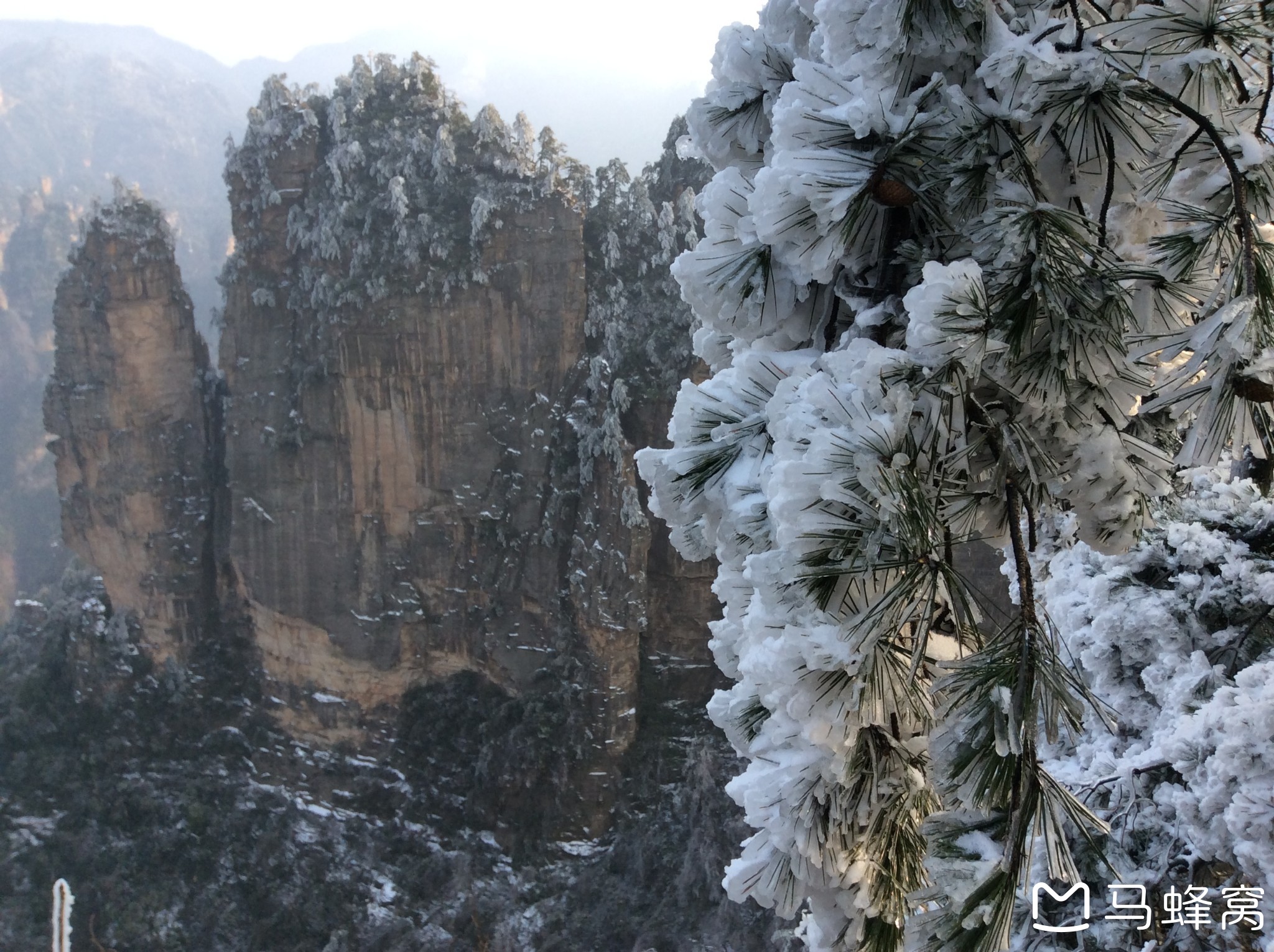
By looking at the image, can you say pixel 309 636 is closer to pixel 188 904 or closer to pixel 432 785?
pixel 432 785

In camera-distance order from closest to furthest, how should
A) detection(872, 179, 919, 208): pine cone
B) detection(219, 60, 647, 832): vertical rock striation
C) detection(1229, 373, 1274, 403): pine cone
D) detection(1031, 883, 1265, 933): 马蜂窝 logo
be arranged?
detection(1229, 373, 1274, 403): pine cone
detection(872, 179, 919, 208): pine cone
detection(1031, 883, 1265, 933): 马蜂窝 logo
detection(219, 60, 647, 832): vertical rock striation

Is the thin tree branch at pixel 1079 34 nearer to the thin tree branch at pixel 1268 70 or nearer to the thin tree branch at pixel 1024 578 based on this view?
the thin tree branch at pixel 1268 70

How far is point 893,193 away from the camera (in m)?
0.86

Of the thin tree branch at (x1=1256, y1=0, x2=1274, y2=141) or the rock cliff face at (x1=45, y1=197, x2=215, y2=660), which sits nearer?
the thin tree branch at (x1=1256, y1=0, x2=1274, y2=141)

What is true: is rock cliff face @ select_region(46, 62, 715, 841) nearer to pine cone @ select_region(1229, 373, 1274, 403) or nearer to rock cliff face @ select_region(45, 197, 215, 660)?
rock cliff face @ select_region(45, 197, 215, 660)

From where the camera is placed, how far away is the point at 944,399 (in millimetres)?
797

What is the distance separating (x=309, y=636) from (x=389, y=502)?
2003mm

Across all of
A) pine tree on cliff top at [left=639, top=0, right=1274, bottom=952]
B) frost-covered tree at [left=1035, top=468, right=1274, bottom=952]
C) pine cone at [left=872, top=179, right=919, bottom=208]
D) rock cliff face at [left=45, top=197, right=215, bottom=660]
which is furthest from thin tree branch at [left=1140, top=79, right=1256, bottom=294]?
rock cliff face at [left=45, top=197, right=215, bottom=660]

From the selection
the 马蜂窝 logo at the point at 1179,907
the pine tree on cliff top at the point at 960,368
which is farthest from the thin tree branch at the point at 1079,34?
the 马蜂窝 logo at the point at 1179,907

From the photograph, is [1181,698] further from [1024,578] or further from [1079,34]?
[1079,34]

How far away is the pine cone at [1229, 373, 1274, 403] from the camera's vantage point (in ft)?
2.41

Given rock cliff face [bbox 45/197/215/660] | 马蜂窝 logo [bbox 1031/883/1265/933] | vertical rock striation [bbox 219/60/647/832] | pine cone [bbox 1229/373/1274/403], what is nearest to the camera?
pine cone [bbox 1229/373/1274/403]

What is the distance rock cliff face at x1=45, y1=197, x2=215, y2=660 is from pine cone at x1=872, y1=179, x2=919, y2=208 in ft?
38.6

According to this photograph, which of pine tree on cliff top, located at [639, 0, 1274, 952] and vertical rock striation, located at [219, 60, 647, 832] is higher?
vertical rock striation, located at [219, 60, 647, 832]
